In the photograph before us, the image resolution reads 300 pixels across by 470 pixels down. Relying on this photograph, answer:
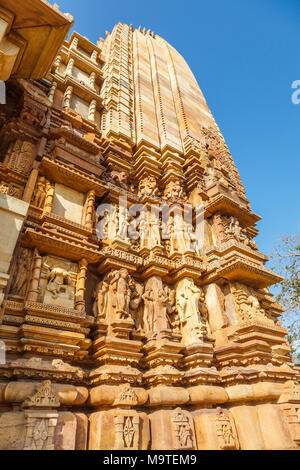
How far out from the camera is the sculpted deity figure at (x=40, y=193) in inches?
249

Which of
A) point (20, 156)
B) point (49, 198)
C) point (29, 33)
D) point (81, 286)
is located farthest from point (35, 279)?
point (29, 33)

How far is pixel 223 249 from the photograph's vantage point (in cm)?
770

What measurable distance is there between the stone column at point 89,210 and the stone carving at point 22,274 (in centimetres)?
166

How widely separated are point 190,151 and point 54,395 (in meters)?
9.27

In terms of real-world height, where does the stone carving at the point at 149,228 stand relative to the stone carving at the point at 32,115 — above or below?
below

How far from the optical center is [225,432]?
5.06 m

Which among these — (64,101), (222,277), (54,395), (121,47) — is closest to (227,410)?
(222,277)

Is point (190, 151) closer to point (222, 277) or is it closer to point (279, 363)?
point (222, 277)

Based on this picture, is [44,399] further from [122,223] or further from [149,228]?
[149,228]

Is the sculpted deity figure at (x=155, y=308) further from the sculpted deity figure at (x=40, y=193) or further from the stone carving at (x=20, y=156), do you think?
the stone carving at (x=20, y=156)

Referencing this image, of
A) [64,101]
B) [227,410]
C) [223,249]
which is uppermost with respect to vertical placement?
[64,101]

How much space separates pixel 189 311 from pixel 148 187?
166 inches

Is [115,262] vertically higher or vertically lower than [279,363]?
higher

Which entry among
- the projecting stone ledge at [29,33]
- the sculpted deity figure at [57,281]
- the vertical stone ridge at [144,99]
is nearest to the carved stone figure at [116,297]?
the sculpted deity figure at [57,281]
